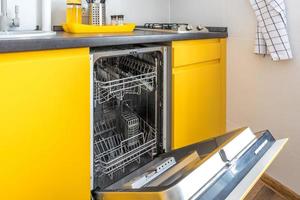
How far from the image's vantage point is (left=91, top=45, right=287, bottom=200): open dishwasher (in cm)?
98

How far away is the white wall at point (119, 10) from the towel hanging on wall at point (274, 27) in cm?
82

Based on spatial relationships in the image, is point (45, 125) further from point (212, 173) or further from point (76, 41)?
point (212, 173)

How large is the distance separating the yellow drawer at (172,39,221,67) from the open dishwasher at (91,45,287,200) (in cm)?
7

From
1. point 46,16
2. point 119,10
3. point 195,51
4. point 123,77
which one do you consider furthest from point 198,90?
point 46,16

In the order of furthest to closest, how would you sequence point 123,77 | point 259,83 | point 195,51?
point 259,83 < point 195,51 < point 123,77

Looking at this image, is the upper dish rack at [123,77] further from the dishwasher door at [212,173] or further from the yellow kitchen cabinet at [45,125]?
the dishwasher door at [212,173]

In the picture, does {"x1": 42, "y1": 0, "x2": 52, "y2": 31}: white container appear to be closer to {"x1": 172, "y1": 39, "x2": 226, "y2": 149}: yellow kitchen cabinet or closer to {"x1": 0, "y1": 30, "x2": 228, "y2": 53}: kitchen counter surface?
{"x1": 0, "y1": 30, "x2": 228, "y2": 53}: kitchen counter surface

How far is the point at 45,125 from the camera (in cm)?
116

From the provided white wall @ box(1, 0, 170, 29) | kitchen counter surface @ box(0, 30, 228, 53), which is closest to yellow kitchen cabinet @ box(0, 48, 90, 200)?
kitchen counter surface @ box(0, 30, 228, 53)

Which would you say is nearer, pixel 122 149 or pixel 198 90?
pixel 122 149

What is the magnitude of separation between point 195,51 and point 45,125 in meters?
0.96

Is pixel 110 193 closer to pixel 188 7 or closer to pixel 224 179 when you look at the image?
pixel 224 179

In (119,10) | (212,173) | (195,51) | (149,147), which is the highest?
(119,10)

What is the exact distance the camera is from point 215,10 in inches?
82.4
